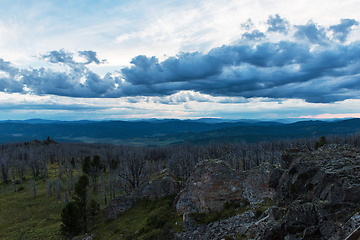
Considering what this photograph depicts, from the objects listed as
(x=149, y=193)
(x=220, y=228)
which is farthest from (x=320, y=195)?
(x=149, y=193)

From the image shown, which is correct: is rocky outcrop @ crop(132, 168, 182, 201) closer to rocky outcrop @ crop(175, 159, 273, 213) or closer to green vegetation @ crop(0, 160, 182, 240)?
green vegetation @ crop(0, 160, 182, 240)

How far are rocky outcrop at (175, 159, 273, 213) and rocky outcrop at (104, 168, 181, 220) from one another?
35.8 feet

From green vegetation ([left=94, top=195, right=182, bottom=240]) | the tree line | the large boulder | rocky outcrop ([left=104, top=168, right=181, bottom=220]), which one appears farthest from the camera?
the tree line

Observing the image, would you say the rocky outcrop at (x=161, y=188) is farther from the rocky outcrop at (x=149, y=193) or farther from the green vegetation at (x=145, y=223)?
the green vegetation at (x=145, y=223)

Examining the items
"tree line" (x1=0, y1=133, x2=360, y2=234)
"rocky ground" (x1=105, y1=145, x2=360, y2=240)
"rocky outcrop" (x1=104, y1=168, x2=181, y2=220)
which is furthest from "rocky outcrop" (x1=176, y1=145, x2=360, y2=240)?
"tree line" (x1=0, y1=133, x2=360, y2=234)

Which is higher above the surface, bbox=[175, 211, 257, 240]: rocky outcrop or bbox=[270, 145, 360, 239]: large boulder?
bbox=[270, 145, 360, 239]: large boulder

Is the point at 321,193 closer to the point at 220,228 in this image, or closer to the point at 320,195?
the point at 320,195

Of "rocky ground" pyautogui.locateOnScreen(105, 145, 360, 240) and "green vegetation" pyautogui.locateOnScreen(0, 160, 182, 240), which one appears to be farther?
"green vegetation" pyautogui.locateOnScreen(0, 160, 182, 240)

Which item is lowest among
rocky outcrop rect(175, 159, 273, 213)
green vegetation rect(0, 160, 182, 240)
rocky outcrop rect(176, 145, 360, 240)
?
green vegetation rect(0, 160, 182, 240)

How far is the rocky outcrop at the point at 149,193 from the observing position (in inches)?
1693

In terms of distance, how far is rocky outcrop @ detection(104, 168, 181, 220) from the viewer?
4300 cm

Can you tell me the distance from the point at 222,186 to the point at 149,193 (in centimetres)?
2148

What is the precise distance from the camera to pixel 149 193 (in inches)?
1750

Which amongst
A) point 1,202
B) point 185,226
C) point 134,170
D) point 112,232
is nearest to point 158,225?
point 185,226
